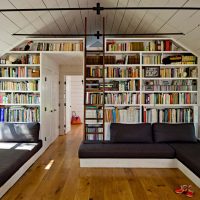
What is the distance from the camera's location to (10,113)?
5141 mm

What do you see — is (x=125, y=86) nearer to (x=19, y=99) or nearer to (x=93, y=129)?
(x=93, y=129)

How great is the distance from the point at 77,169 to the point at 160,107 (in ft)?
8.33

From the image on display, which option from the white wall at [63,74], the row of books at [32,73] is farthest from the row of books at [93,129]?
the white wall at [63,74]

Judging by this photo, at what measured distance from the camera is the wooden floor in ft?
9.93

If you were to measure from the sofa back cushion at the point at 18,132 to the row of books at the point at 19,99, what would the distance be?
0.67m

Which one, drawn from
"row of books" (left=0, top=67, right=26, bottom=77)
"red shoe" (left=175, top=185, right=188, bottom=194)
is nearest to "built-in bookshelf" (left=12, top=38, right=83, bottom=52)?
"row of books" (left=0, top=67, right=26, bottom=77)

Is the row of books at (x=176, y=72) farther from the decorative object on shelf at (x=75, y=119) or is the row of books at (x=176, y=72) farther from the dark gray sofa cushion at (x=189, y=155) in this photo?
the decorative object on shelf at (x=75, y=119)

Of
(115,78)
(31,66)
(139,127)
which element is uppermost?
(31,66)

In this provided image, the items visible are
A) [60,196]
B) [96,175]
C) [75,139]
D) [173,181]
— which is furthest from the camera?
[75,139]

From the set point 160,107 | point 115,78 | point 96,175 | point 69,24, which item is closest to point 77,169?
point 96,175

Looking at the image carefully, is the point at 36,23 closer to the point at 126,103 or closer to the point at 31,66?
the point at 31,66

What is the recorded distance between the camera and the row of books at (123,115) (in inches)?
199

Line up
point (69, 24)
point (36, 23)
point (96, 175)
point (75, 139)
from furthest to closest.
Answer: point (75, 139), point (69, 24), point (36, 23), point (96, 175)

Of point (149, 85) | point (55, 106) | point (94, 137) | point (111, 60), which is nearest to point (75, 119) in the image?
point (55, 106)
